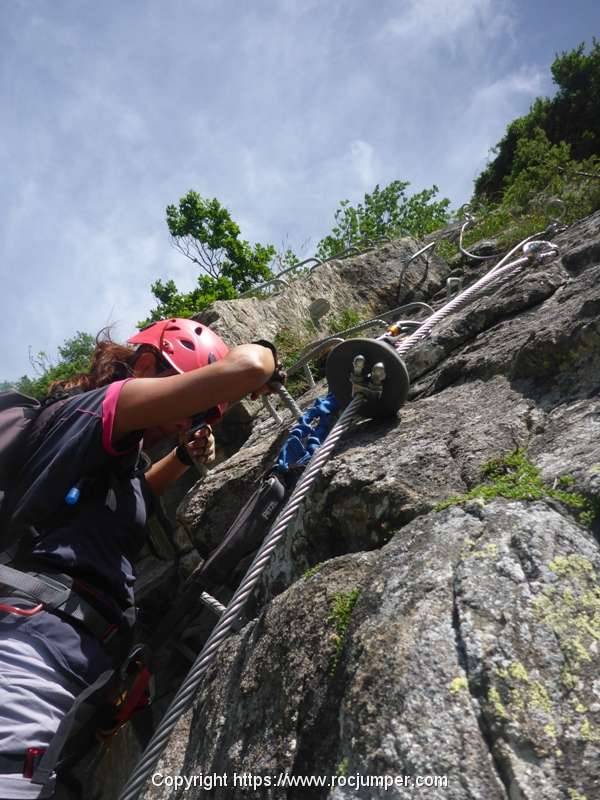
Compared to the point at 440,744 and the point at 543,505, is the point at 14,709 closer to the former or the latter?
the point at 440,744

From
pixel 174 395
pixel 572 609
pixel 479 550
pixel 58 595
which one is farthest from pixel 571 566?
pixel 58 595

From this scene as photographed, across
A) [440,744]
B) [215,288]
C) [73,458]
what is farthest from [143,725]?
[215,288]

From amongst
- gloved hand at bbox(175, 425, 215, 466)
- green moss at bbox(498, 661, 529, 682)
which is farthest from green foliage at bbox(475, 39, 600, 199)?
green moss at bbox(498, 661, 529, 682)

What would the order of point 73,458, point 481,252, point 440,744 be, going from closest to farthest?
1. point 440,744
2. point 73,458
3. point 481,252

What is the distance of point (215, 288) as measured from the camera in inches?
947

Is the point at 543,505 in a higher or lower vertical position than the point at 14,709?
lower

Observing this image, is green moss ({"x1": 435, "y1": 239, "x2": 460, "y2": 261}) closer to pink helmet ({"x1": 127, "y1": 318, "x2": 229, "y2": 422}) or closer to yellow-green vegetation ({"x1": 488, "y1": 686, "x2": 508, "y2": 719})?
pink helmet ({"x1": 127, "y1": 318, "x2": 229, "y2": 422})

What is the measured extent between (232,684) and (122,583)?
2.46 feet

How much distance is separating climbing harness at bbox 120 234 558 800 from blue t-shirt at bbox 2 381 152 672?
0.52 m

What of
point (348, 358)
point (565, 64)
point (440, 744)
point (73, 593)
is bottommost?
point (440, 744)

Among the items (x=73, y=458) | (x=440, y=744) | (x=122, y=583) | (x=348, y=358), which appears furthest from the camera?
(x=348, y=358)

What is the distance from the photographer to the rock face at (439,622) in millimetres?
1211

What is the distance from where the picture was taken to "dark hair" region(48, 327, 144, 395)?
9.00ft

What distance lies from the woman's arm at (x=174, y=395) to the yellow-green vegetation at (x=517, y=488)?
984mm
